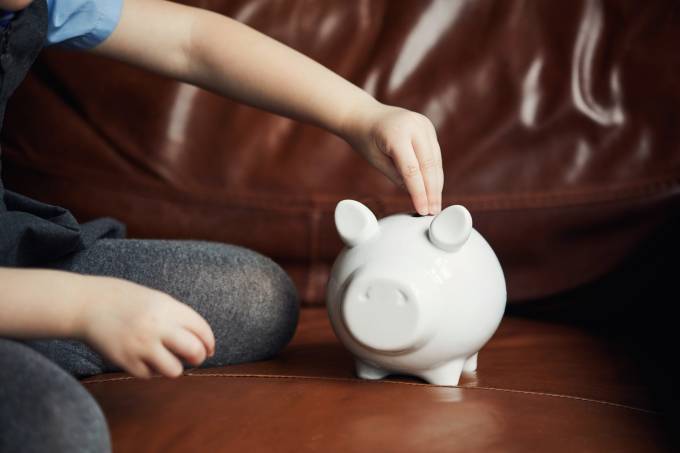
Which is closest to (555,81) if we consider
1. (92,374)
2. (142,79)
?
(142,79)

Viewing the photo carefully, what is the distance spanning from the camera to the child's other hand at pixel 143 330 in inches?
23.1

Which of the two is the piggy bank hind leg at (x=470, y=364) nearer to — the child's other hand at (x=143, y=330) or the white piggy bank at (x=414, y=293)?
the white piggy bank at (x=414, y=293)

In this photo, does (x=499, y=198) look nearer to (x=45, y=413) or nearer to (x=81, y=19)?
(x=81, y=19)

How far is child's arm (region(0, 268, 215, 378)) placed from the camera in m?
0.59

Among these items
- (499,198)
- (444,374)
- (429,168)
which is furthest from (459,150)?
(444,374)

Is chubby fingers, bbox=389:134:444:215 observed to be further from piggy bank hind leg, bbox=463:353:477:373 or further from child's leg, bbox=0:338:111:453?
child's leg, bbox=0:338:111:453

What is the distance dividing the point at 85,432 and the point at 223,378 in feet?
0.71

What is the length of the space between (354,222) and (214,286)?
0.57 ft

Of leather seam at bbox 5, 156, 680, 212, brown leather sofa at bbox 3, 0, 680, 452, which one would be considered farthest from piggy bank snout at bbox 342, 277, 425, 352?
leather seam at bbox 5, 156, 680, 212

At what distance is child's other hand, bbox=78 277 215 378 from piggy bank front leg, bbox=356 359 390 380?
0.68 feet

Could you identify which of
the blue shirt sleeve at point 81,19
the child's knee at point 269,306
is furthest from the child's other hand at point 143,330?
the blue shirt sleeve at point 81,19

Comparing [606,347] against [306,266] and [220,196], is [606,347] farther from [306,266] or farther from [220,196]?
[220,196]

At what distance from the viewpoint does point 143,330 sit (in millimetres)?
587

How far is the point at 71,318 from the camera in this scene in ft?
1.99
